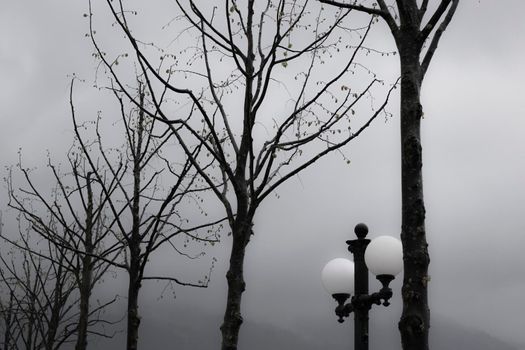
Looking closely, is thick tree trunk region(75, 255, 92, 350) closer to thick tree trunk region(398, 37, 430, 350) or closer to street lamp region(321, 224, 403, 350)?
street lamp region(321, 224, 403, 350)

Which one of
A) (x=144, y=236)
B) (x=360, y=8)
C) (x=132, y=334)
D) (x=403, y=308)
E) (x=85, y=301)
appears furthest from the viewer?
(x=85, y=301)

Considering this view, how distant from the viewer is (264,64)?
298 inches

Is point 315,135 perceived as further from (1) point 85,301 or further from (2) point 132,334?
(1) point 85,301

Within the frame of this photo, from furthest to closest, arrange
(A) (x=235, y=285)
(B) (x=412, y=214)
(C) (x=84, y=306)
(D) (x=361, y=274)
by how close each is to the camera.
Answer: (C) (x=84, y=306) < (D) (x=361, y=274) < (A) (x=235, y=285) < (B) (x=412, y=214)

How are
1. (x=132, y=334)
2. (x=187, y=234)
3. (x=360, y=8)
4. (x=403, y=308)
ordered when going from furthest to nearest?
1. (x=187, y=234)
2. (x=132, y=334)
3. (x=360, y=8)
4. (x=403, y=308)

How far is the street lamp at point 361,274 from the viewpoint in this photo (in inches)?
311

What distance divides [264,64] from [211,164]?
2.86 meters

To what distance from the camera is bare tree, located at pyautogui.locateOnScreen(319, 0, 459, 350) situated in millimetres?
4945

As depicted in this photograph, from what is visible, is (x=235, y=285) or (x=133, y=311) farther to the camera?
(x=133, y=311)

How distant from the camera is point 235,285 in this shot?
6477 millimetres

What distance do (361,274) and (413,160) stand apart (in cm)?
342

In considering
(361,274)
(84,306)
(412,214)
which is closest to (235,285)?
(412,214)

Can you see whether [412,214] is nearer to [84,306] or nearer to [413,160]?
[413,160]

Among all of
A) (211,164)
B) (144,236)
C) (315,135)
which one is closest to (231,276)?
(315,135)
